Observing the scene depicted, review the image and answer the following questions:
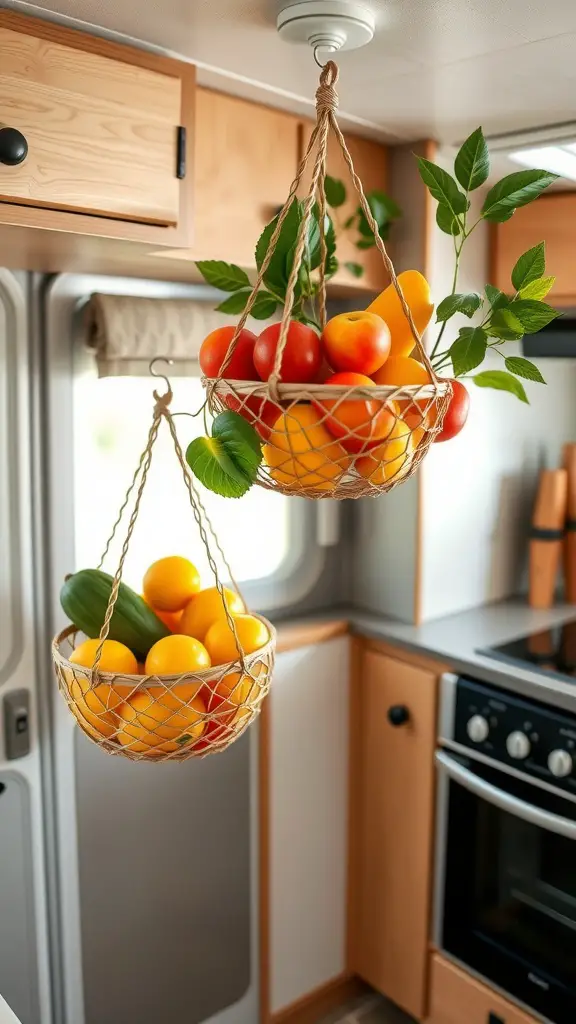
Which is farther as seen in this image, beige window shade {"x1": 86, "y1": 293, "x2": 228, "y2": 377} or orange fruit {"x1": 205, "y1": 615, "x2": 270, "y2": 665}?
beige window shade {"x1": 86, "y1": 293, "x2": 228, "y2": 377}

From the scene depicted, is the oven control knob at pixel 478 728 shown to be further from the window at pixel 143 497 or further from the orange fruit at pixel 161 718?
the orange fruit at pixel 161 718

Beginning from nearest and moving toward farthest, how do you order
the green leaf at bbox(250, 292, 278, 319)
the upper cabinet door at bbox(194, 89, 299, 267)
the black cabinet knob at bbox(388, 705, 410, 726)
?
the green leaf at bbox(250, 292, 278, 319)
the upper cabinet door at bbox(194, 89, 299, 267)
the black cabinet knob at bbox(388, 705, 410, 726)

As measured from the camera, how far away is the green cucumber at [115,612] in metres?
1.03

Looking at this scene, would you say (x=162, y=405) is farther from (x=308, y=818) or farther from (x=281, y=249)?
(x=308, y=818)

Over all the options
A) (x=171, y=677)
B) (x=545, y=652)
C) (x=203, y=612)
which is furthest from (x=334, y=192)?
(x=545, y=652)

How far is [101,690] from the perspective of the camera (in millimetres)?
939

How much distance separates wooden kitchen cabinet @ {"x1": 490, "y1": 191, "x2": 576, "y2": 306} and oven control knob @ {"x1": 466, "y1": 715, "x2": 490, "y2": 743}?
0.94 meters

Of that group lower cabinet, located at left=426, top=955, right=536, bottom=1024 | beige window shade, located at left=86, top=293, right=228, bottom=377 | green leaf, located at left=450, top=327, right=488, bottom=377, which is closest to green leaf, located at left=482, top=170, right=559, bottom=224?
green leaf, located at left=450, top=327, right=488, bottom=377

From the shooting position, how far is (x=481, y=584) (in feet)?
7.73

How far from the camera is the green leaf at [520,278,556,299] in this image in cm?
90

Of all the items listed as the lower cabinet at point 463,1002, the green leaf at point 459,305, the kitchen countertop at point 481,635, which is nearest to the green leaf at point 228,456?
the green leaf at point 459,305

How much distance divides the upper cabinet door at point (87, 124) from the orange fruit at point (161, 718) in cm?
74

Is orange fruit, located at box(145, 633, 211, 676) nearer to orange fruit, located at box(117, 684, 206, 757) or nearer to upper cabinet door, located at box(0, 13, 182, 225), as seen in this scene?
orange fruit, located at box(117, 684, 206, 757)

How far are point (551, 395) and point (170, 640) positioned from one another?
183 cm
